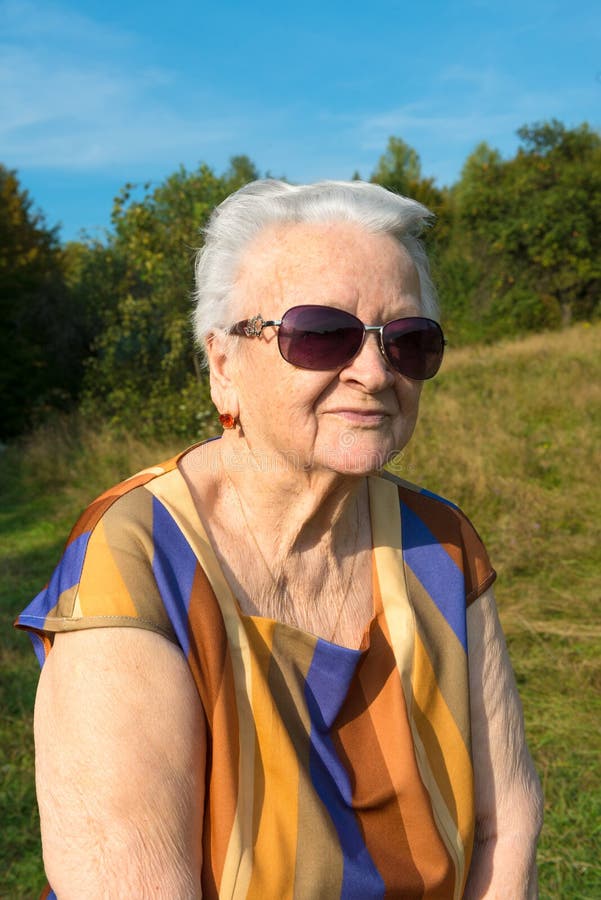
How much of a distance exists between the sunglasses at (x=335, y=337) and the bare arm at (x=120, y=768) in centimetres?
63

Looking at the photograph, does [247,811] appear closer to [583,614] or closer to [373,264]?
[373,264]

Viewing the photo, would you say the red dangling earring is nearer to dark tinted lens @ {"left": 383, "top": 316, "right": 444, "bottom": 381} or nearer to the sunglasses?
the sunglasses

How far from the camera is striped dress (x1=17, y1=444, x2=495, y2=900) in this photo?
1.38 meters

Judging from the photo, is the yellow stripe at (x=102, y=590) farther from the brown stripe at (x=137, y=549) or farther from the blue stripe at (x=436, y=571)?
the blue stripe at (x=436, y=571)

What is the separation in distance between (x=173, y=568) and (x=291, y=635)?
29 cm

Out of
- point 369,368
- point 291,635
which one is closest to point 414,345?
point 369,368

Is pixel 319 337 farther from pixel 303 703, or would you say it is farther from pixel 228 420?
pixel 303 703

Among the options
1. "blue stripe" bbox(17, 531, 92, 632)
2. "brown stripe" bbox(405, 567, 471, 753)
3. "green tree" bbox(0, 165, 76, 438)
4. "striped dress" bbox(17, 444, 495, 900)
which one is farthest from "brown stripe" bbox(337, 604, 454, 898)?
"green tree" bbox(0, 165, 76, 438)

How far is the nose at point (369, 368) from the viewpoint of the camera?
165 centimetres

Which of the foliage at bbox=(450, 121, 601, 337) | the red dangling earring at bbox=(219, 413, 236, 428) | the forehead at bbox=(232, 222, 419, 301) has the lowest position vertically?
the red dangling earring at bbox=(219, 413, 236, 428)

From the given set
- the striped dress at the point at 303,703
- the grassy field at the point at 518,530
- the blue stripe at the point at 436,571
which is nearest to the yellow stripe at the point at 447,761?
the striped dress at the point at 303,703

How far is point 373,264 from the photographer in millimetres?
1618

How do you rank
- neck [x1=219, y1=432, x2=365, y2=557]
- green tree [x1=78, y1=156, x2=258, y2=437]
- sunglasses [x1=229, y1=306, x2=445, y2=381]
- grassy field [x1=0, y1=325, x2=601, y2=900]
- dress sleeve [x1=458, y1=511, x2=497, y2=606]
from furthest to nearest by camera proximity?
green tree [x1=78, y1=156, x2=258, y2=437] → grassy field [x1=0, y1=325, x2=601, y2=900] → dress sleeve [x1=458, y1=511, x2=497, y2=606] → neck [x1=219, y1=432, x2=365, y2=557] → sunglasses [x1=229, y1=306, x2=445, y2=381]

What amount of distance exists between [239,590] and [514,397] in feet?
27.5
